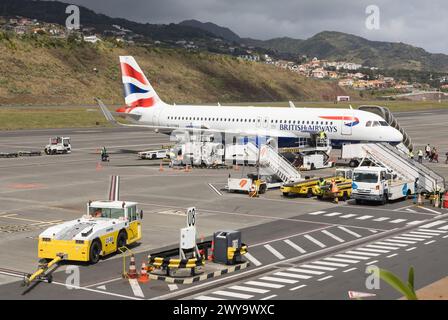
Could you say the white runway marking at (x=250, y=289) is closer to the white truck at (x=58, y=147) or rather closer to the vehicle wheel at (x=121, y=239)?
the vehicle wheel at (x=121, y=239)

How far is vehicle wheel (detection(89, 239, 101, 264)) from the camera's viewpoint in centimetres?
2784

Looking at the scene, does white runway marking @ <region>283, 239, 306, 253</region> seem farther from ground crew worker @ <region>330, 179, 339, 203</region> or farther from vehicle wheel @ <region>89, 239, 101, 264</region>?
ground crew worker @ <region>330, 179, 339, 203</region>

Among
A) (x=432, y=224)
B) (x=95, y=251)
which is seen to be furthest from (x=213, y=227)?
(x=432, y=224)

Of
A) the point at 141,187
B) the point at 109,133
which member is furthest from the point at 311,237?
the point at 109,133

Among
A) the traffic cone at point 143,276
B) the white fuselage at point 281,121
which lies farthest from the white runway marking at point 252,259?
the white fuselage at point 281,121

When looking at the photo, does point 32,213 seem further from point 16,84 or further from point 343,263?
point 16,84

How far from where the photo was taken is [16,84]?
15825cm

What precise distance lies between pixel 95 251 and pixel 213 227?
1010 centimetres

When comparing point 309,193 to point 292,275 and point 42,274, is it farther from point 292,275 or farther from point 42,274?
point 42,274

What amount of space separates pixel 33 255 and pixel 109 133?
7941 cm

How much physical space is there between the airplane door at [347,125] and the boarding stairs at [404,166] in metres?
9.07

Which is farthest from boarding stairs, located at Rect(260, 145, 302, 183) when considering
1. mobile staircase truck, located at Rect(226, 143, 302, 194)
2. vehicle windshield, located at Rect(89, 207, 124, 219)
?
vehicle windshield, located at Rect(89, 207, 124, 219)
